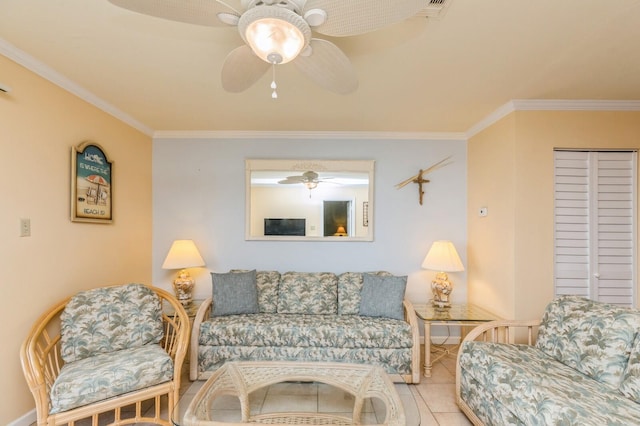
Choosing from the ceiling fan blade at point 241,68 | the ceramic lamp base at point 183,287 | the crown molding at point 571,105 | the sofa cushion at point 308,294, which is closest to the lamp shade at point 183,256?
the ceramic lamp base at point 183,287

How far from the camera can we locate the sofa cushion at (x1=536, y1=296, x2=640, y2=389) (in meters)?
1.74

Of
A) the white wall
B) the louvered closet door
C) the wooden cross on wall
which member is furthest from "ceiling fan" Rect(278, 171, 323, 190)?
the louvered closet door

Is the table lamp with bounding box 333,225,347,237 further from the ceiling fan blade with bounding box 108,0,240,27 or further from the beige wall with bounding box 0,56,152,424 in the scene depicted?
the ceiling fan blade with bounding box 108,0,240,27

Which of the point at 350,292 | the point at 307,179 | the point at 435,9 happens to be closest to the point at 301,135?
the point at 307,179

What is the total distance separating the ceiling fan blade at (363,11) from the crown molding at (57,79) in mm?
1996

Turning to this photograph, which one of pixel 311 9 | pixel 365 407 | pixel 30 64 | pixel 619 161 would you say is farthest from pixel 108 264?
pixel 619 161

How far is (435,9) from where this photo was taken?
5.09 ft

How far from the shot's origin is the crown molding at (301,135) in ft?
11.8

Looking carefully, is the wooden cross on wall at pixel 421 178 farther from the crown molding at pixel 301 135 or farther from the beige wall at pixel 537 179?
the beige wall at pixel 537 179

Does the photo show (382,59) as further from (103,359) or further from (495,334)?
(103,359)

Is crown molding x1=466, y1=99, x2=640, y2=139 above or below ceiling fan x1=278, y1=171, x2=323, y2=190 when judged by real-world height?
above

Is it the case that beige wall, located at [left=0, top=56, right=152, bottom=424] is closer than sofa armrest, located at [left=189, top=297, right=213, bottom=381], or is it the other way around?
beige wall, located at [left=0, top=56, right=152, bottom=424]

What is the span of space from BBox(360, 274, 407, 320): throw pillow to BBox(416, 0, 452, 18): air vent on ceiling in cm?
215

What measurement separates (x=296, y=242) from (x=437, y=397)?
198cm
